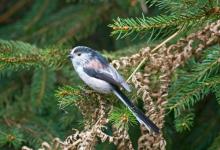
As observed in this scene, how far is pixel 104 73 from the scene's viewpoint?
3.00 metres

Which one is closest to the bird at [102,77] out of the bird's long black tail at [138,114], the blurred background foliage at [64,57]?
the bird's long black tail at [138,114]

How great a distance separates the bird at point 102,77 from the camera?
8.49 feet

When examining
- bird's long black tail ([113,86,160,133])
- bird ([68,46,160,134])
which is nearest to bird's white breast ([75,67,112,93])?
bird ([68,46,160,134])

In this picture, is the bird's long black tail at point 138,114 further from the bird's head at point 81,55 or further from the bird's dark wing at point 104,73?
the bird's head at point 81,55

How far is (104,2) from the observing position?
4.59 m

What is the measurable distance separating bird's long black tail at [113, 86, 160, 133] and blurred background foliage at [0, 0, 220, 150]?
0.24 metres

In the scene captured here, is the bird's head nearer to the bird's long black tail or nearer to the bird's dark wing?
the bird's dark wing

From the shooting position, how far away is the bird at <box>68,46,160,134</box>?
8.49 feet

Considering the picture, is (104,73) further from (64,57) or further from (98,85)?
(64,57)

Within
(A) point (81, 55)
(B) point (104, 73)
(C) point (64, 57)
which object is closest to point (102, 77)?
(B) point (104, 73)

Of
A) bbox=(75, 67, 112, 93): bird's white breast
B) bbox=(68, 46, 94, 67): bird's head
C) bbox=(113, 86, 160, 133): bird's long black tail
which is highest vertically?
bbox=(68, 46, 94, 67): bird's head

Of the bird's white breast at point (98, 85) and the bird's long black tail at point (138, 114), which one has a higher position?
the bird's white breast at point (98, 85)

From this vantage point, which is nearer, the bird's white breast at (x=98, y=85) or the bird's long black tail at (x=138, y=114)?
the bird's long black tail at (x=138, y=114)

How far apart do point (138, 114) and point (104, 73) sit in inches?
19.2
